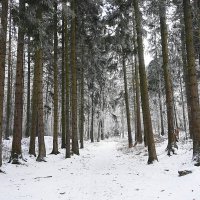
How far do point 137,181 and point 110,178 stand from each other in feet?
4.18

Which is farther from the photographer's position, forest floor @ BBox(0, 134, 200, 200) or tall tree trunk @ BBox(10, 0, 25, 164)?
tall tree trunk @ BBox(10, 0, 25, 164)

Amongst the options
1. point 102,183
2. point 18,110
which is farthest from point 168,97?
point 18,110

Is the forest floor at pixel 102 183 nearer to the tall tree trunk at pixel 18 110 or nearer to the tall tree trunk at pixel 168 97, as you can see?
the tall tree trunk at pixel 18 110

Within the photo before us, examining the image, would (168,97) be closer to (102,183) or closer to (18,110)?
(102,183)

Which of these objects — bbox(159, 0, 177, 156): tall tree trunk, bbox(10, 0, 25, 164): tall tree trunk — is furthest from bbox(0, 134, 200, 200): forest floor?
bbox(159, 0, 177, 156): tall tree trunk

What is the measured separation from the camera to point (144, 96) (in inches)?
517

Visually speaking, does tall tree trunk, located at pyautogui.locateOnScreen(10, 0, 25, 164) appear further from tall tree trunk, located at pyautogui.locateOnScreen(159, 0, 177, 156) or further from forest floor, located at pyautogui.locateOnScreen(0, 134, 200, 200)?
tall tree trunk, located at pyautogui.locateOnScreen(159, 0, 177, 156)

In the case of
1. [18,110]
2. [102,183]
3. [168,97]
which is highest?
[168,97]

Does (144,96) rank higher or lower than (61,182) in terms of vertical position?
higher

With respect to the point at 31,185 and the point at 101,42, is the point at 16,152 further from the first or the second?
the point at 101,42

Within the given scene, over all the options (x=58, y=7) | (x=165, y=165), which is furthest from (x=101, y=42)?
(x=165, y=165)

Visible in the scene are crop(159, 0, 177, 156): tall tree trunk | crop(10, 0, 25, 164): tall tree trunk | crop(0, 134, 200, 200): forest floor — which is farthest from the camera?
crop(159, 0, 177, 156): tall tree trunk

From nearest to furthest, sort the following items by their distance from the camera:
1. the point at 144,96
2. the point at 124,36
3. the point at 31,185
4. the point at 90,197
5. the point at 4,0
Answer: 1. the point at 90,197
2. the point at 31,185
3. the point at 4,0
4. the point at 144,96
5. the point at 124,36

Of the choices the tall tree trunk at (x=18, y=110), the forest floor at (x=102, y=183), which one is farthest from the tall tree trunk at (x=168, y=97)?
the tall tree trunk at (x=18, y=110)
